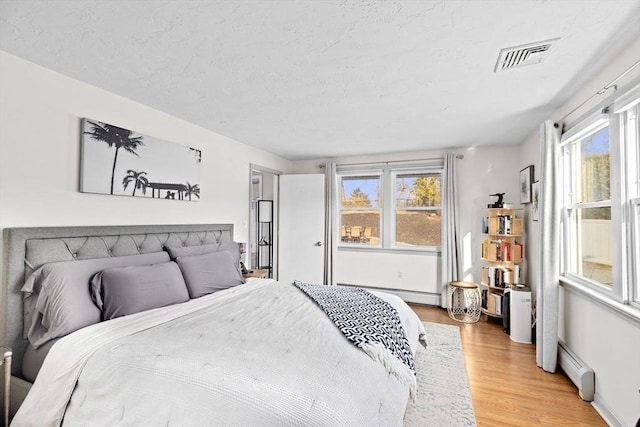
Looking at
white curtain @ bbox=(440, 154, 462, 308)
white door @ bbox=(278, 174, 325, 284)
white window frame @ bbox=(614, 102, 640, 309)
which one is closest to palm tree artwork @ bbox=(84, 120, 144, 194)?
white door @ bbox=(278, 174, 325, 284)

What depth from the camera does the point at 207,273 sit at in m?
2.85

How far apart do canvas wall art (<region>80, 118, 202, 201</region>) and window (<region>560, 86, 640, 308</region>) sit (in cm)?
360

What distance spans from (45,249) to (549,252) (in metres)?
4.01

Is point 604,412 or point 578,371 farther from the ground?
point 578,371

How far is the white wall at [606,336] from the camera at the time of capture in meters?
1.87

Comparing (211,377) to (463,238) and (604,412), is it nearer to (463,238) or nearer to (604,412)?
(604,412)

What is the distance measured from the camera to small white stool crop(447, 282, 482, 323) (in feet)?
13.8

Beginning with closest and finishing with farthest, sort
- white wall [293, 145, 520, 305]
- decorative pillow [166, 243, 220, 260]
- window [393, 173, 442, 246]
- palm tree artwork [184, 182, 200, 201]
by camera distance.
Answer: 1. decorative pillow [166, 243, 220, 260]
2. palm tree artwork [184, 182, 200, 201]
3. white wall [293, 145, 520, 305]
4. window [393, 173, 442, 246]

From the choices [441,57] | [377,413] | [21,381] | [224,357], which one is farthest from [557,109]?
[21,381]

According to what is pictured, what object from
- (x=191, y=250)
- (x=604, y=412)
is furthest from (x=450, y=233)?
(x=191, y=250)

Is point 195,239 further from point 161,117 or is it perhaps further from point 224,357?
point 224,357

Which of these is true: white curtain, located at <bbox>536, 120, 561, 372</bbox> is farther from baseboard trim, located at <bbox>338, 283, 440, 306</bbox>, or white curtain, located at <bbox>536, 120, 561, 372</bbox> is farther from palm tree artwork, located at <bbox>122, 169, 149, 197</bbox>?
palm tree artwork, located at <bbox>122, 169, 149, 197</bbox>

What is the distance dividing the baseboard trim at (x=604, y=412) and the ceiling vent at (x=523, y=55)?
239cm

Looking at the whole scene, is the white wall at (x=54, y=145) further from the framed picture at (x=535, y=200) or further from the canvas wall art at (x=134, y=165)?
the framed picture at (x=535, y=200)
